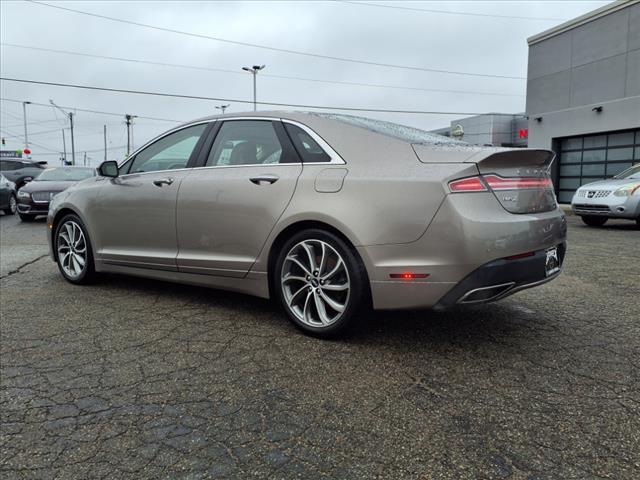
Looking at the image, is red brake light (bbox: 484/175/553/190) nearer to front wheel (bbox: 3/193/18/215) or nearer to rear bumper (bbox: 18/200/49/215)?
rear bumper (bbox: 18/200/49/215)

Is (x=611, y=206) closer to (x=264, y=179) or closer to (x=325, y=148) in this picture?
(x=325, y=148)

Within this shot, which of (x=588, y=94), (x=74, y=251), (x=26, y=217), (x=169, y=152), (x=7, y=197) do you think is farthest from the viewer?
(x=588, y=94)

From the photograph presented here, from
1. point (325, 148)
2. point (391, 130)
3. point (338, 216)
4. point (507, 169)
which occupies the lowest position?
point (338, 216)

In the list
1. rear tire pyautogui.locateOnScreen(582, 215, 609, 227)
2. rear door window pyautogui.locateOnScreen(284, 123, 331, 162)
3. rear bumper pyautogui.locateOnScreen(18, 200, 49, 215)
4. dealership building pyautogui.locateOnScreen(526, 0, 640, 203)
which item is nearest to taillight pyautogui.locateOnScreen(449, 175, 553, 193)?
rear door window pyautogui.locateOnScreen(284, 123, 331, 162)

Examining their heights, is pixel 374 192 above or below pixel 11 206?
above

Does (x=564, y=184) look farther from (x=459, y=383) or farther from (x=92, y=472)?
(x=92, y=472)

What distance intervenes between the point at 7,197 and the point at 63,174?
8.46 feet

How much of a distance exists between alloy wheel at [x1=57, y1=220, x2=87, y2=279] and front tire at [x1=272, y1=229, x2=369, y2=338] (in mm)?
2505

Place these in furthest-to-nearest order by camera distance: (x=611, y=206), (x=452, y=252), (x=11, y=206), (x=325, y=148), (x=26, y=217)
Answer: (x=11, y=206)
(x=26, y=217)
(x=611, y=206)
(x=325, y=148)
(x=452, y=252)

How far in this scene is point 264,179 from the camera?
3.71 meters

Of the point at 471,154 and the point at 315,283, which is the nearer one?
the point at 471,154

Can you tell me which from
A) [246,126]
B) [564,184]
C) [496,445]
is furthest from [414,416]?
[564,184]

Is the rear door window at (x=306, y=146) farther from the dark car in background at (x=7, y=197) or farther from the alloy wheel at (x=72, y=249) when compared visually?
the dark car in background at (x=7, y=197)

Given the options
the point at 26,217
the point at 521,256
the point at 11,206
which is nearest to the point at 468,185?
the point at 521,256
